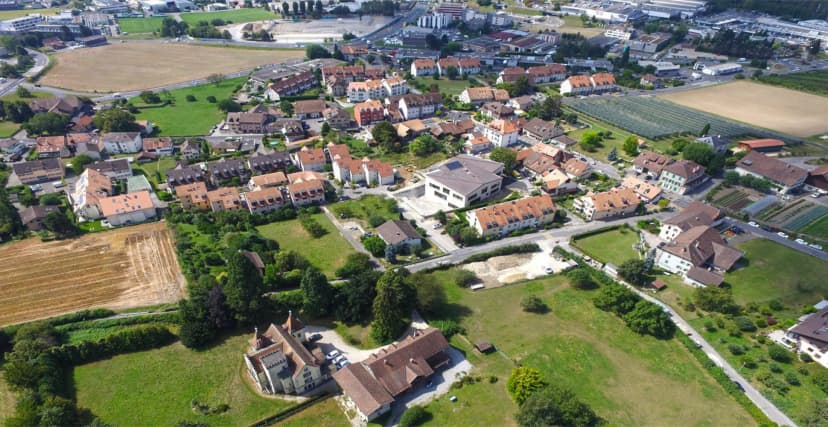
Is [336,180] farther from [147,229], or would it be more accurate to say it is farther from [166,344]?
[166,344]

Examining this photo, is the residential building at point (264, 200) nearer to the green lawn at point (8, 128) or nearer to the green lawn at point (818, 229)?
the green lawn at point (8, 128)

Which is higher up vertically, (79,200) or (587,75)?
(587,75)

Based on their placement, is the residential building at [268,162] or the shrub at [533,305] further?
the residential building at [268,162]

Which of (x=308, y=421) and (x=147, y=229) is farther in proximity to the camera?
(x=147, y=229)

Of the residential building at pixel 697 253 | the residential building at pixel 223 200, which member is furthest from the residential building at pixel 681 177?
the residential building at pixel 223 200

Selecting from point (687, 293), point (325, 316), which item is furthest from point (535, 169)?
point (325, 316)

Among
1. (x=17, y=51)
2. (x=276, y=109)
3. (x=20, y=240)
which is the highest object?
(x=17, y=51)

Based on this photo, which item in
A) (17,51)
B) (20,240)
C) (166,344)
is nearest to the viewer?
(166,344)
